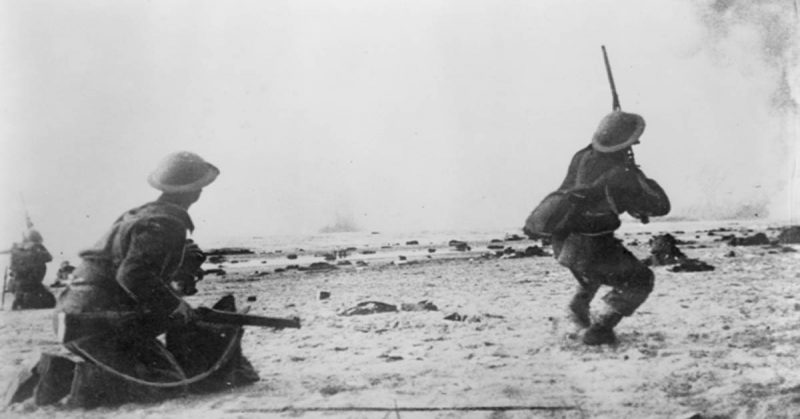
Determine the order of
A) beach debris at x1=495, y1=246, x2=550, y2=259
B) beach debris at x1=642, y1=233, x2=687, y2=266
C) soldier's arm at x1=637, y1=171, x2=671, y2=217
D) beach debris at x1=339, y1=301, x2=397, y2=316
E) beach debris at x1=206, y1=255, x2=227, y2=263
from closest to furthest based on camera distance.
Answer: soldier's arm at x1=637, y1=171, x2=671, y2=217 < beach debris at x1=339, y1=301, x2=397, y2=316 < beach debris at x1=642, y1=233, x2=687, y2=266 < beach debris at x1=495, y1=246, x2=550, y2=259 < beach debris at x1=206, y1=255, x2=227, y2=263

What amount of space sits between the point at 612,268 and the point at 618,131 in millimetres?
829

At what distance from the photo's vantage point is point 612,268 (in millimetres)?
4395

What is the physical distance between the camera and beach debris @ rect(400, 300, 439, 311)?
582cm

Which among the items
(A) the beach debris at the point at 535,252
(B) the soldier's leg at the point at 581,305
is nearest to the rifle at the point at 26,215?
(B) the soldier's leg at the point at 581,305

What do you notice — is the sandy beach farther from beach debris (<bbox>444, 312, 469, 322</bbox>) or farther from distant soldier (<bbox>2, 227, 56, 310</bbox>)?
distant soldier (<bbox>2, 227, 56, 310</bbox>)

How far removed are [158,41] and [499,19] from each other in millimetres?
2347

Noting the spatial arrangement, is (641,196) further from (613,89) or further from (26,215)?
(26,215)

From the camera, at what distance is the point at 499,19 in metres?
5.05

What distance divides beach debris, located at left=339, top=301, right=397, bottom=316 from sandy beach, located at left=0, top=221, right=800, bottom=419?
4.4 inches

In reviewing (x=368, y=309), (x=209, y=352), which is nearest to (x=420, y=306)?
(x=368, y=309)

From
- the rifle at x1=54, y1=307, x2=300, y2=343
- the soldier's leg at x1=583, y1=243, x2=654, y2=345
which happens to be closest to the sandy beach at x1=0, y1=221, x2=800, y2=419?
the soldier's leg at x1=583, y1=243, x2=654, y2=345

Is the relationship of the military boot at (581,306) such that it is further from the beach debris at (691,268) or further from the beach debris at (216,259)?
the beach debris at (216,259)

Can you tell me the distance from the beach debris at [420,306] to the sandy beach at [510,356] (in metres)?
0.04

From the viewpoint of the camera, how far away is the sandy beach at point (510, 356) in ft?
11.1
